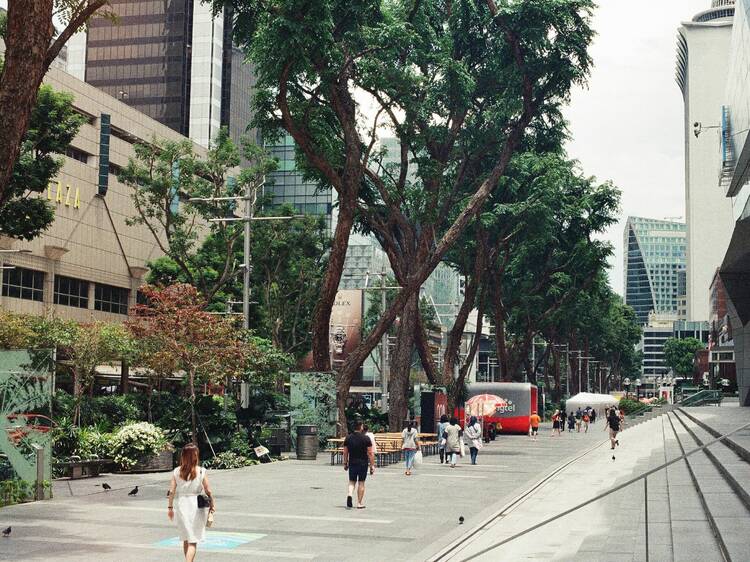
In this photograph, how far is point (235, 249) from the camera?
180 ft

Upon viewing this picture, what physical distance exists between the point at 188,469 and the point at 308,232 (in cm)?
4302

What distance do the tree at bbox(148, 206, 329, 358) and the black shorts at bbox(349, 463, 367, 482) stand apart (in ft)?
112

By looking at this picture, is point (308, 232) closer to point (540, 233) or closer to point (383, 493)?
point (540, 233)

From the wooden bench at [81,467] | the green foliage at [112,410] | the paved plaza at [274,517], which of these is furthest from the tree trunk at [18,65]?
the green foliage at [112,410]

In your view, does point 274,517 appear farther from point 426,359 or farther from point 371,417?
point 426,359

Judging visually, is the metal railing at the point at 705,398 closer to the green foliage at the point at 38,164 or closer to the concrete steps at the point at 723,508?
the concrete steps at the point at 723,508


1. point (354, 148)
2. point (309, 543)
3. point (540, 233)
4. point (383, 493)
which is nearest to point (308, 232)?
point (540, 233)

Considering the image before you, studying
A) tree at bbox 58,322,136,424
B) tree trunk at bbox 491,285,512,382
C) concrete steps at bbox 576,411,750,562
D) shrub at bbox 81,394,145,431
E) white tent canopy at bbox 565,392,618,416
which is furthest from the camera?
white tent canopy at bbox 565,392,618,416

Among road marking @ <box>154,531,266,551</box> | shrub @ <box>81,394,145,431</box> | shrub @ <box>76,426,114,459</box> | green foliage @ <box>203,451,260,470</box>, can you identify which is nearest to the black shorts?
road marking @ <box>154,531,266,551</box>

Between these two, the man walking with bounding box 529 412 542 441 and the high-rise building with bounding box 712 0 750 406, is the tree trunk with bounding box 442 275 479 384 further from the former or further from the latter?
the high-rise building with bounding box 712 0 750 406

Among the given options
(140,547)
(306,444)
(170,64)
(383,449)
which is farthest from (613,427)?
(170,64)

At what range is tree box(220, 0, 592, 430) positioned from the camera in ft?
104

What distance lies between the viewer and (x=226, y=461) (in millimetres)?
27375

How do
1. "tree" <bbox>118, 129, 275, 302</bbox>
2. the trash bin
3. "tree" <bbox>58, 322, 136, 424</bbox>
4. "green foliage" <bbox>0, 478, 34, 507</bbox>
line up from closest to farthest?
"green foliage" <bbox>0, 478, 34, 507</bbox> → the trash bin → "tree" <bbox>58, 322, 136, 424</bbox> → "tree" <bbox>118, 129, 275, 302</bbox>
